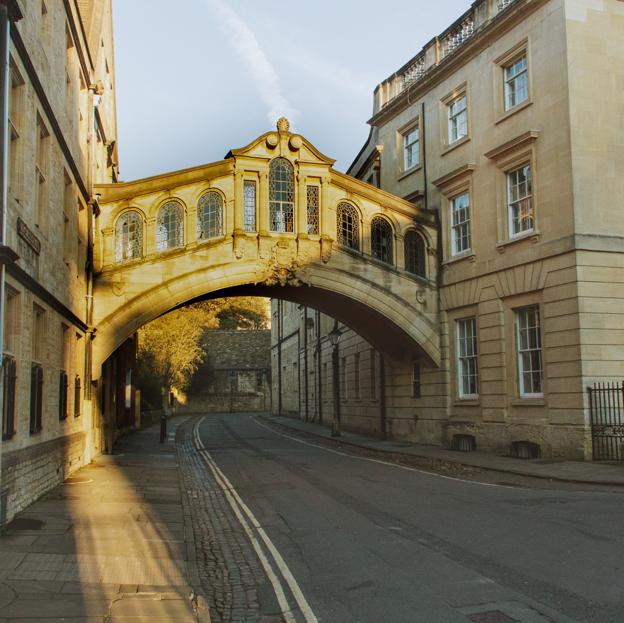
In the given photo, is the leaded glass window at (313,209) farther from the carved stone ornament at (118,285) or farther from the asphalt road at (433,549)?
the asphalt road at (433,549)

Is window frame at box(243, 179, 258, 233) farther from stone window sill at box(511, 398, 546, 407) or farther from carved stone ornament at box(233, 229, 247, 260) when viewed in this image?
stone window sill at box(511, 398, 546, 407)

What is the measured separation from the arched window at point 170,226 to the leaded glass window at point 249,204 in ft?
6.57

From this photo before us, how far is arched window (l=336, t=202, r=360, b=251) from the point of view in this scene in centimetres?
2428

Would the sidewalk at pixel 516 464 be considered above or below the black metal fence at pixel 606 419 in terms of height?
below

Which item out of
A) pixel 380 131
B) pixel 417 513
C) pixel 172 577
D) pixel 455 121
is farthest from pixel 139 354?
pixel 172 577

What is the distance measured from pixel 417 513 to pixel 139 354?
1278 inches

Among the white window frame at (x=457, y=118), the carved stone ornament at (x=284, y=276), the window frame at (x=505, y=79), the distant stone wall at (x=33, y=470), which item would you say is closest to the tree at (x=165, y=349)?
the carved stone ornament at (x=284, y=276)

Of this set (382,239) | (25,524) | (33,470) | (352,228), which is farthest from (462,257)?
(25,524)

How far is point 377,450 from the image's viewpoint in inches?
941

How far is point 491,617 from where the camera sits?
5.99 metres

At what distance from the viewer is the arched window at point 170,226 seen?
73.7 ft

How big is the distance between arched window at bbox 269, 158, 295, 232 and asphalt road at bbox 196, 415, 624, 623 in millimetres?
9896

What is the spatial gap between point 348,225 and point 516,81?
6.81 meters

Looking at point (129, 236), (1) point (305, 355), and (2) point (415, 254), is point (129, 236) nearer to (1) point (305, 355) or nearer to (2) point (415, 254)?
(2) point (415, 254)
